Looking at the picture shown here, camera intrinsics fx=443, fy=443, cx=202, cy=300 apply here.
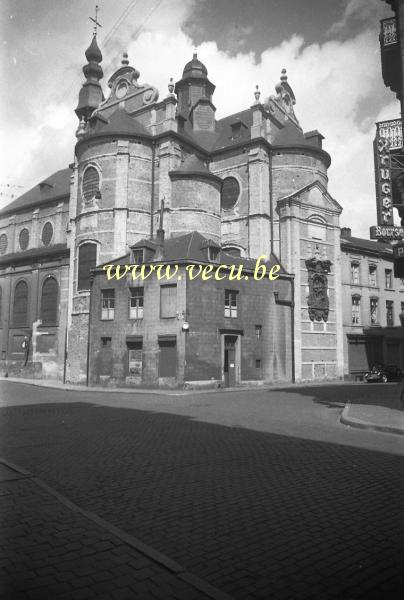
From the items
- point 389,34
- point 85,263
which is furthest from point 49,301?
point 389,34

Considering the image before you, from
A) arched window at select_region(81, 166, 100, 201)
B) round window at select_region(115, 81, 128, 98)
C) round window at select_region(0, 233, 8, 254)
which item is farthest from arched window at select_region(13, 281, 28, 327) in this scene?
round window at select_region(115, 81, 128, 98)

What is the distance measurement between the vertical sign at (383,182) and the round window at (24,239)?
39.7 meters

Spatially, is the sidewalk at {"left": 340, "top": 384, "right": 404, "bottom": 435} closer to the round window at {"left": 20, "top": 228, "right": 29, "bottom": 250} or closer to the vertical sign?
the vertical sign

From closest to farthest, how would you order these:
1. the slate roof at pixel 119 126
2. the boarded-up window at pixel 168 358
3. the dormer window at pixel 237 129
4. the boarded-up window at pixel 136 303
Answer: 1. the boarded-up window at pixel 168 358
2. the boarded-up window at pixel 136 303
3. the slate roof at pixel 119 126
4. the dormer window at pixel 237 129

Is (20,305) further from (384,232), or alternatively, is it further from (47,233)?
(384,232)

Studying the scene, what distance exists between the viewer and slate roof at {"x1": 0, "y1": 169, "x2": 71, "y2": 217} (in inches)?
1784

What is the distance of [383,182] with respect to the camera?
1579cm

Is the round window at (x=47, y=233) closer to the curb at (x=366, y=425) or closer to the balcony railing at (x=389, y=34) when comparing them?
the balcony railing at (x=389, y=34)

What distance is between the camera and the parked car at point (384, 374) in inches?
1286

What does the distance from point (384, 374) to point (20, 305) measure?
103ft

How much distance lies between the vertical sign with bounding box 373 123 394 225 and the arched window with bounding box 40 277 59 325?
2866cm

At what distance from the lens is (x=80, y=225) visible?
34531mm

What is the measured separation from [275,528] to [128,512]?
1716 mm

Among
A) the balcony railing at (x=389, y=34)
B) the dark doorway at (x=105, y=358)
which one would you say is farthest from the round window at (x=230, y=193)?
the balcony railing at (x=389, y=34)
